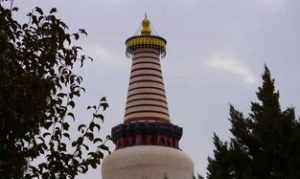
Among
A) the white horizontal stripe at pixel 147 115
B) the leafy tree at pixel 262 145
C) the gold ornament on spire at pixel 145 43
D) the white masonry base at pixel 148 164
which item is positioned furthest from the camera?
the gold ornament on spire at pixel 145 43

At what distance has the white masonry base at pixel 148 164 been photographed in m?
45.0

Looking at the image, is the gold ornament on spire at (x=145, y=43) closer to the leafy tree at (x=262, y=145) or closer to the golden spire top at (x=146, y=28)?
the golden spire top at (x=146, y=28)

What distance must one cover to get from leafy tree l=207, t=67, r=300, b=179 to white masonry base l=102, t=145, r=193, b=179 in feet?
98.6

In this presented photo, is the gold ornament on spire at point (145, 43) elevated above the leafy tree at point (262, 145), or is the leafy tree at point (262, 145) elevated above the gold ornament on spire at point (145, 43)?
the gold ornament on spire at point (145, 43)

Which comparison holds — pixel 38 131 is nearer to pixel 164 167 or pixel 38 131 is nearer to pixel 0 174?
pixel 0 174

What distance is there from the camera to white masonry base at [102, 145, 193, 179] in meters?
45.0

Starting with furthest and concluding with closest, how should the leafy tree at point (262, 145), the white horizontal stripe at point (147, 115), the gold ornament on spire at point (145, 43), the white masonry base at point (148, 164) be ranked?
1. the gold ornament on spire at point (145, 43)
2. the white horizontal stripe at point (147, 115)
3. the white masonry base at point (148, 164)
4. the leafy tree at point (262, 145)

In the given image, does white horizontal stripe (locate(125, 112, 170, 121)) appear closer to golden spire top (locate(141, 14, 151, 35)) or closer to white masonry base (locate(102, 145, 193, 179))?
white masonry base (locate(102, 145, 193, 179))

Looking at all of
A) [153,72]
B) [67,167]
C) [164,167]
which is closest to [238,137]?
[67,167]

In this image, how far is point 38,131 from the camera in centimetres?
771

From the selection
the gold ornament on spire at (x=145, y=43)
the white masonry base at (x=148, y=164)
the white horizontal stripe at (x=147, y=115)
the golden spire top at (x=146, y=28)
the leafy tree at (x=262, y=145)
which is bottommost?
the leafy tree at (x=262, y=145)

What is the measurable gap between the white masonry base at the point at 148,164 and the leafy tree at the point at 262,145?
98.6 feet

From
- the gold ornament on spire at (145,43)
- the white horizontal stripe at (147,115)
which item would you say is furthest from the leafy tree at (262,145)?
the gold ornament on spire at (145,43)

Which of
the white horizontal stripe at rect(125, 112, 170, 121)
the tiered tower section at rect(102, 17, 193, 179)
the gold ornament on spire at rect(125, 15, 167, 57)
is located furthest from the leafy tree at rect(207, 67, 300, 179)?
the gold ornament on spire at rect(125, 15, 167, 57)
